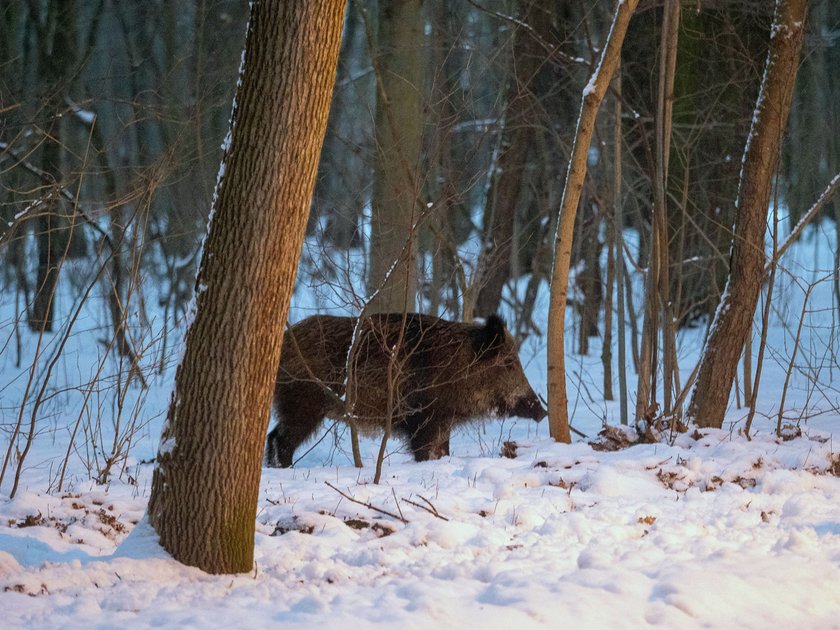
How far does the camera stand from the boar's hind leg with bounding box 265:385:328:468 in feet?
28.9

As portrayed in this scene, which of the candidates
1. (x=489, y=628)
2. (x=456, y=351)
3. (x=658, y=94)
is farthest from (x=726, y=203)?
(x=489, y=628)

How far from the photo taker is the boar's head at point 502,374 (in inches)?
363

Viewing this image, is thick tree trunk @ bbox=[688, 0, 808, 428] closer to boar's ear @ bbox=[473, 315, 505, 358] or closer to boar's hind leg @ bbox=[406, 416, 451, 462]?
boar's ear @ bbox=[473, 315, 505, 358]

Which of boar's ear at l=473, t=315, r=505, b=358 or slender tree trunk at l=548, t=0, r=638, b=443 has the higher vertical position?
slender tree trunk at l=548, t=0, r=638, b=443

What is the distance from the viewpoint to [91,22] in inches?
758

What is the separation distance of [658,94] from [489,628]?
6759 millimetres

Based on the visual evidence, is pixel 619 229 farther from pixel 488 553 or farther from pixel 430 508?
pixel 488 553

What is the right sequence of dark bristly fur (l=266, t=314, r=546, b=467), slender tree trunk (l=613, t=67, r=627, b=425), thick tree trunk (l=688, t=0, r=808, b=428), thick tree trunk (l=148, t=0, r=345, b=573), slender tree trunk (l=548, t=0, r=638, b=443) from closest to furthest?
thick tree trunk (l=148, t=0, r=345, b=573) < slender tree trunk (l=548, t=0, r=638, b=443) < dark bristly fur (l=266, t=314, r=546, b=467) < thick tree trunk (l=688, t=0, r=808, b=428) < slender tree trunk (l=613, t=67, r=627, b=425)

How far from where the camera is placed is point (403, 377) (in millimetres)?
8805

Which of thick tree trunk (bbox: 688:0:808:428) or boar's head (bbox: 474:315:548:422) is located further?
boar's head (bbox: 474:315:548:422)

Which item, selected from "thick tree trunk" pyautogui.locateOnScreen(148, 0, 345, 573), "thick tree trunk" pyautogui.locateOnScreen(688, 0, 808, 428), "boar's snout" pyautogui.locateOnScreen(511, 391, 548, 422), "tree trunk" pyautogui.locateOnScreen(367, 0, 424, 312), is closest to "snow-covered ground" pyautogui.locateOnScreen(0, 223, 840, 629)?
"thick tree trunk" pyautogui.locateOnScreen(148, 0, 345, 573)

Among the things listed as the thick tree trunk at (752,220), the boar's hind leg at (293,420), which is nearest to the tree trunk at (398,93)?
the boar's hind leg at (293,420)

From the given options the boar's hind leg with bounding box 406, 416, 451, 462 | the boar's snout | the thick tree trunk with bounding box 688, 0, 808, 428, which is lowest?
the boar's hind leg with bounding box 406, 416, 451, 462

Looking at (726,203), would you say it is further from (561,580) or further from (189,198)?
(561,580)
